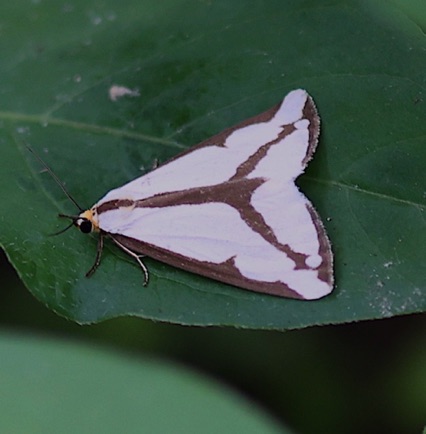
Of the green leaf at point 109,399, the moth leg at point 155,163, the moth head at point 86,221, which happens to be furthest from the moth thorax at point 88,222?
the green leaf at point 109,399

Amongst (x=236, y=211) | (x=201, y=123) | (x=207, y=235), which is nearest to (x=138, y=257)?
(x=207, y=235)

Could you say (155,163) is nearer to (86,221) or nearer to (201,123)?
(201,123)

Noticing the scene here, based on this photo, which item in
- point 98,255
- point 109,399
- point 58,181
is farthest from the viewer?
point 58,181

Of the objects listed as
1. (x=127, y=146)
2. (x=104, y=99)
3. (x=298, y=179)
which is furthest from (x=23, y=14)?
(x=298, y=179)

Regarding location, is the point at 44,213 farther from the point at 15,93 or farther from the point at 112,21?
the point at 112,21

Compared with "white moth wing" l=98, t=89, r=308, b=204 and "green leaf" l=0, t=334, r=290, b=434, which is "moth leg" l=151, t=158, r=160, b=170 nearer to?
"white moth wing" l=98, t=89, r=308, b=204

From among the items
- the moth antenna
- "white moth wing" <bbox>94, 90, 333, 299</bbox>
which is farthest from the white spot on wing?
the moth antenna
